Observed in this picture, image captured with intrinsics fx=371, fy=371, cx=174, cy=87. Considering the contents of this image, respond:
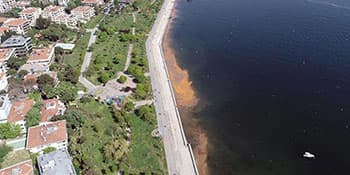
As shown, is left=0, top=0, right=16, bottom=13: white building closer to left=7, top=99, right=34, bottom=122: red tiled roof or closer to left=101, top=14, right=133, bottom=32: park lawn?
left=101, top=14, right=133, bottom=32: park lawn

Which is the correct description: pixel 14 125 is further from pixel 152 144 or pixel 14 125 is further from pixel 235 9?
pixel 235 9

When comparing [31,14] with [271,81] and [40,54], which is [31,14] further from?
[271,81]

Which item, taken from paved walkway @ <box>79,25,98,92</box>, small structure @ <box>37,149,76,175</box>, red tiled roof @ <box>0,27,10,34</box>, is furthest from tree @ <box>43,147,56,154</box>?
red tiled roof @ <box>0,27,10,34</box>

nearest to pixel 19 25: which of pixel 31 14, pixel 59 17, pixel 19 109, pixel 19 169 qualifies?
pixel 31 14

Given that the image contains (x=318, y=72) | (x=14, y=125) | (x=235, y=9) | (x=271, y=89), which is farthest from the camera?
(x=235, y=9)

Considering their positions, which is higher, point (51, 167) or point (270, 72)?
point (270, 72)

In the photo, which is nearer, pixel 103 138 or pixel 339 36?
pixel 103 138

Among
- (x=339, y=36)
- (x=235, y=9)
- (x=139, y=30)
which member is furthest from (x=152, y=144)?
(x=235, y=9)
